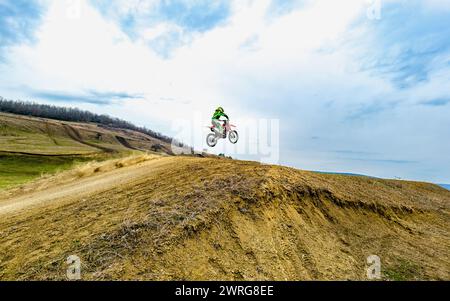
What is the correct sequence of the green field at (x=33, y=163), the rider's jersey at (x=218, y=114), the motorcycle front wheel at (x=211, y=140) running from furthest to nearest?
1. the green field at (x=33, y=163)
2. the motorcycle front wheel at (x=211, y=140)
3. the rider's jersey at (x=218, y=114)

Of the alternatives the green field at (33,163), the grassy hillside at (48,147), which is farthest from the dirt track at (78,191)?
the green field at (33,163)

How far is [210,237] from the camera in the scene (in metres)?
8.30

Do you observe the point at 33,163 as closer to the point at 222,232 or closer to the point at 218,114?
the point at 218,114

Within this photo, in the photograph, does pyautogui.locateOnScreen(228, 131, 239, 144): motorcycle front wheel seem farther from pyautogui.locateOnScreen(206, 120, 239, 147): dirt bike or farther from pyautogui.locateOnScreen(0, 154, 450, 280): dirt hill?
pyautogui.locateOnScreen(0, 154, 450, 280): dirt hill

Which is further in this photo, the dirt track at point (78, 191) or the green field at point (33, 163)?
the green field at point (33, 163)

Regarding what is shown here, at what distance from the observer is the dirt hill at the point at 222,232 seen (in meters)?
7.55

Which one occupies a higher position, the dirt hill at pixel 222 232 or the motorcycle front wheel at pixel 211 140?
the motorcycle front wheel at pixel 211 140

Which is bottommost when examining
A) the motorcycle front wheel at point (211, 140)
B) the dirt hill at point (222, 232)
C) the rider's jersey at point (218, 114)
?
the dirt hill at point (222, 232)

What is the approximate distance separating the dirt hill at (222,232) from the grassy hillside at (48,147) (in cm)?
4435

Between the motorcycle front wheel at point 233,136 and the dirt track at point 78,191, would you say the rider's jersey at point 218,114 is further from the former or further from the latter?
the dirt track at point 78,191

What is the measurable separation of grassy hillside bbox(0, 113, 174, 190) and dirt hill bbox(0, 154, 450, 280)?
44.4m

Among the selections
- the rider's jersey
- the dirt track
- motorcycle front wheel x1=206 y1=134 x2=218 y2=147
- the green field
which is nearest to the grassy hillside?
the green field

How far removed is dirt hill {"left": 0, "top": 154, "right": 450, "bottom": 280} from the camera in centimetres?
755

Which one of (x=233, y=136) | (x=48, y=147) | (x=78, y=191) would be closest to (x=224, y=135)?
(x=233, y=136)
